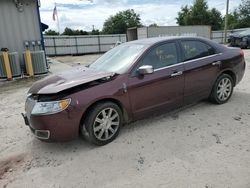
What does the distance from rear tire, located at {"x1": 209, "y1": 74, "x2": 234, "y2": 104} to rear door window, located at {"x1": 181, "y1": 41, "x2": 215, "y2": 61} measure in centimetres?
60

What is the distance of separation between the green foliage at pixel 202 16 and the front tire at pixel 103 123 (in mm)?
48929

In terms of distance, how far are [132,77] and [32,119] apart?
155 cm

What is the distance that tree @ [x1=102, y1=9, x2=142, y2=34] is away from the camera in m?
66.4

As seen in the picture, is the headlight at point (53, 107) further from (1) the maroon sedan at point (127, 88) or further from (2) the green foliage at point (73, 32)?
(2) the green foliage at point (73, 32)

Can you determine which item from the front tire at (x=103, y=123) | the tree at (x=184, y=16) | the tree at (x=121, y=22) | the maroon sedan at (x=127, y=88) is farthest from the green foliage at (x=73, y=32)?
the front tire at (x=103, y=123)

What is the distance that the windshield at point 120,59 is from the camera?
351 centimetres

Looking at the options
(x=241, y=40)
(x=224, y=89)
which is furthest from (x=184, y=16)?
(x=224, y=89)

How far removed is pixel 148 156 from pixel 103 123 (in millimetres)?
796

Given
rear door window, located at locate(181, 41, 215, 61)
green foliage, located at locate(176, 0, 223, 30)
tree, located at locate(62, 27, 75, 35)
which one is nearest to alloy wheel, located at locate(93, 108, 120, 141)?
rear door window, located at locate(181, 41, 215, 61)

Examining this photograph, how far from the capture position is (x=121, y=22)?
220 feet

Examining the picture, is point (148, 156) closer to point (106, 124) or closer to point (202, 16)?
point (106, 124)

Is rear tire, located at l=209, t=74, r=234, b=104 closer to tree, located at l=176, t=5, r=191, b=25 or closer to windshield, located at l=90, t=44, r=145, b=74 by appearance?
windshield, located at l=90, t=44, r=145, b=74

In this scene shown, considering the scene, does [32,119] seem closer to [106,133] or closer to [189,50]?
[106,133]

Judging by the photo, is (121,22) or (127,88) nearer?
(127,88)
